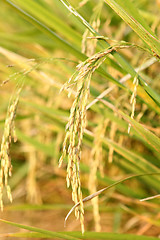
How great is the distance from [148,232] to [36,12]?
1.01 metres

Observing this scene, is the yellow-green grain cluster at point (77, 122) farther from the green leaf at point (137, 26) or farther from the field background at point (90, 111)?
the green leaf at point (137, 26)

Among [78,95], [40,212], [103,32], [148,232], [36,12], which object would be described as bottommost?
[148,232]

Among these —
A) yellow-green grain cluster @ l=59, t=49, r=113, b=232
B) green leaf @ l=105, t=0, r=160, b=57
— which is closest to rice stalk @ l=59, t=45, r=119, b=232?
yellow-green grain cluster @ l=59, t=49, r=113, b=232

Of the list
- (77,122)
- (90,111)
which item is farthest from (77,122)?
(90,111)

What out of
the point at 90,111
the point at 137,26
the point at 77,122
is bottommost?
the point at 77,122

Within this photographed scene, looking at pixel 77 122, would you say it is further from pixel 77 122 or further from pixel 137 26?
pixel 137 26

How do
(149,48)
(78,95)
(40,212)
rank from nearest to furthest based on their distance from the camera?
(78,95)
(149,48)
(40,212)

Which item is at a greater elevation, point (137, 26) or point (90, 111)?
point (90, 111)

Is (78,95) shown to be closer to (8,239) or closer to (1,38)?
(1,38)

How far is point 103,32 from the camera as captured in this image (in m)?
1.57

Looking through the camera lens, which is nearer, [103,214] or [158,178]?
[158,178]

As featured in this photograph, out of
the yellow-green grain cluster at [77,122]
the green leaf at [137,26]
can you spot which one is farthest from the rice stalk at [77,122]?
the green leaf at [137,26]

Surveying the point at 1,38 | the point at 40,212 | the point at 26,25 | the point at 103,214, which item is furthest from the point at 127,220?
the point at 26,25

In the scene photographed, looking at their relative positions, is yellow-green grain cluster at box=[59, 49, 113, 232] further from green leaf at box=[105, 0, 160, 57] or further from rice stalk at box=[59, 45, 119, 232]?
green leaf at box=[105, 0, 160, 57]
